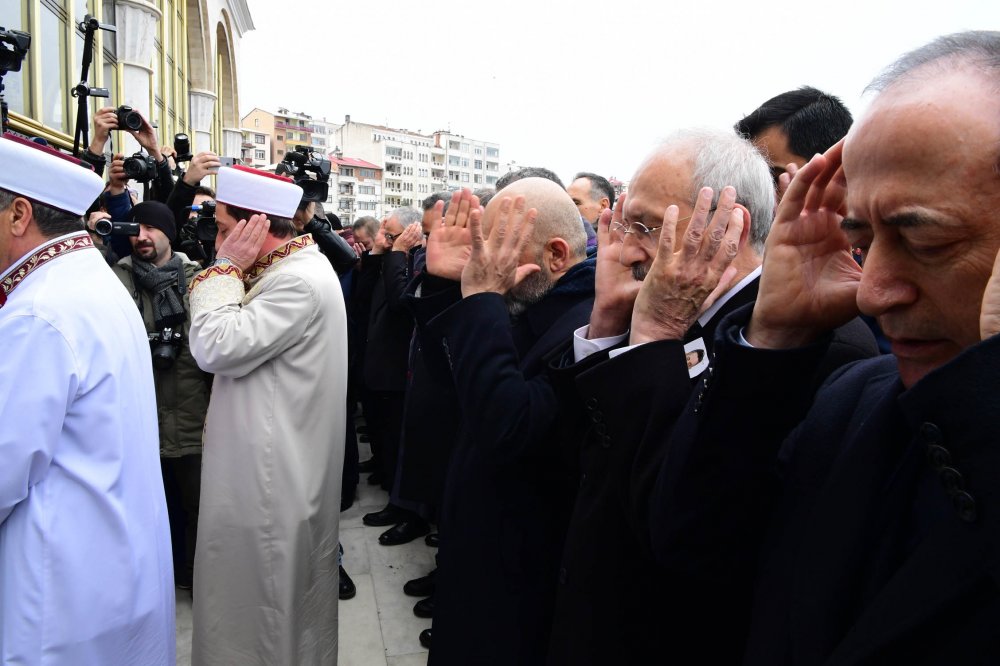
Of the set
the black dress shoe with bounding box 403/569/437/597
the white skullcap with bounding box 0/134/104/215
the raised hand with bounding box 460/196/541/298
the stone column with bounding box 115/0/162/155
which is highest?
the stone column with bounding box 115/0/162/155

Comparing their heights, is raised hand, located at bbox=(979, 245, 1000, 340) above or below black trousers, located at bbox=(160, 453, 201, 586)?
above

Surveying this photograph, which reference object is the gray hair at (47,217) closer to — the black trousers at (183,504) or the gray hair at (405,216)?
the black trousers at (183,504)

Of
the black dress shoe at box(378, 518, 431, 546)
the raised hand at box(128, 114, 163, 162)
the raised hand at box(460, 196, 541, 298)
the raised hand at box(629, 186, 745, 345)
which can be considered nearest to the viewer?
the raised hand at box(629, 186, 745, 345)

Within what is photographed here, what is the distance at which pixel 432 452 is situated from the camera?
3566 millimetres

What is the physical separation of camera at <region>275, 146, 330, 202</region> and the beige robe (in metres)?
1.01

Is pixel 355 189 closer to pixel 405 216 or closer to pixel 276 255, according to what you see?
pixel 405 216

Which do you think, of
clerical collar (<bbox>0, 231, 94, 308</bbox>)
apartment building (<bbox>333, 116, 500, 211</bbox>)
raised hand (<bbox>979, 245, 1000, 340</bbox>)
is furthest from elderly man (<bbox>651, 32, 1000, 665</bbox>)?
apartment building (<bbox>333, 116, 500, 211</bbox>)

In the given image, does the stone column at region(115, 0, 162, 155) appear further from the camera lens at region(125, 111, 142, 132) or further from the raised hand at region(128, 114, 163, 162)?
the camera lens at region(125, 111, 142, 132)

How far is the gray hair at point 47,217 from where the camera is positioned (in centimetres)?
193

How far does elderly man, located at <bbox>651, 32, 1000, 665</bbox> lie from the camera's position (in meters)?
0.68

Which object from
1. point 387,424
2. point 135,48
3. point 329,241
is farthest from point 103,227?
point 135,48

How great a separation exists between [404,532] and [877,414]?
13.3 feet

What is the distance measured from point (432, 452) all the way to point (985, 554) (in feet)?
10.1

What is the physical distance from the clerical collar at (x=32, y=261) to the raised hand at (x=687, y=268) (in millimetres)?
1692
